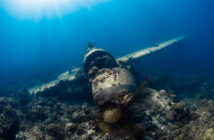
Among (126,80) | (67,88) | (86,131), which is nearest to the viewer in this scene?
(86,131)

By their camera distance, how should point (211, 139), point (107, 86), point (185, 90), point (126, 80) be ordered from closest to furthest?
point (211, 139), point (107, 86), point (126, 80), point (185, 90)

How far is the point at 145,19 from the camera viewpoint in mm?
180250

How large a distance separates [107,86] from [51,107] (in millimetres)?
5806

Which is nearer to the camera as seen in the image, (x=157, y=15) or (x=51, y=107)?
(x=51, y=107)

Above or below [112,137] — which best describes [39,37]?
above

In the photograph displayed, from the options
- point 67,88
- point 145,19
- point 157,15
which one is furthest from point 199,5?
point 67,88

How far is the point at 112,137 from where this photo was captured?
12.4 ft

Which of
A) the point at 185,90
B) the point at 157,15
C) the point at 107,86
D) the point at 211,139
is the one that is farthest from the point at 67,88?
the point at 157,15

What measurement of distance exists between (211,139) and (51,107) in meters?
9.09

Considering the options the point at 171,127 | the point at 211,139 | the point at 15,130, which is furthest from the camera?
the point at 15,130

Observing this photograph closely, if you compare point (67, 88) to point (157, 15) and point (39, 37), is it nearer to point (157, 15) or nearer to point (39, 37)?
point (39, 37)

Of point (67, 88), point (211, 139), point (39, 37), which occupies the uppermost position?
point (39, 37)

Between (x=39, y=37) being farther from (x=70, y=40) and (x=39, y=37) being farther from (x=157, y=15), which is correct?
(x=157, y=15)

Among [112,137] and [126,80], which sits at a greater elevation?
[126,80]
